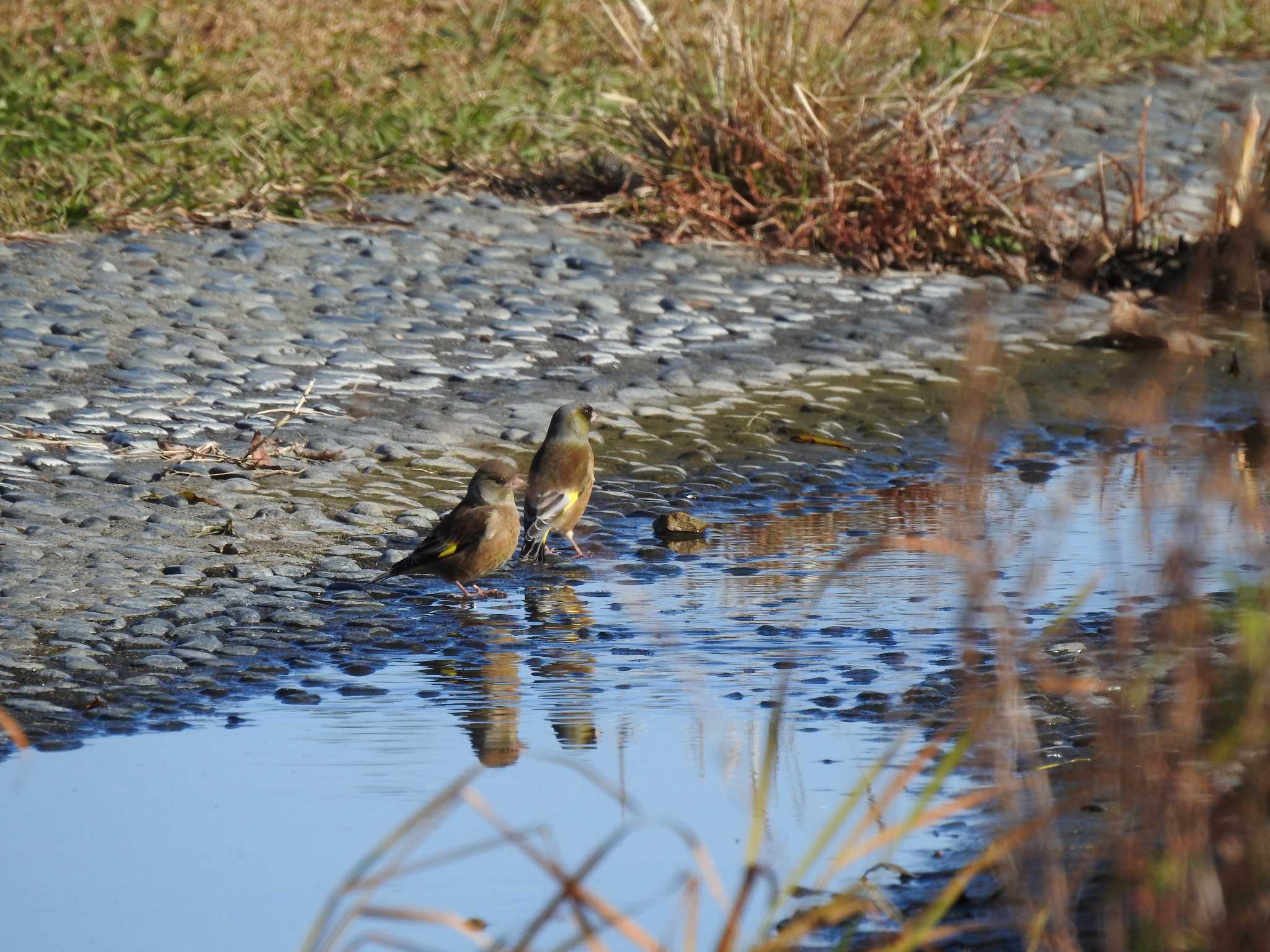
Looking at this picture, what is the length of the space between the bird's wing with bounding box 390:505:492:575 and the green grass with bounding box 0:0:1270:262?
468 centimetres

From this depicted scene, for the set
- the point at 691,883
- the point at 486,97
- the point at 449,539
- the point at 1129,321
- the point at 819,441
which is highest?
the point at 486,97

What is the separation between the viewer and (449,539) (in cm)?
544

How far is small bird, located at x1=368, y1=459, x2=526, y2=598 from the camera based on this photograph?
5434 mm

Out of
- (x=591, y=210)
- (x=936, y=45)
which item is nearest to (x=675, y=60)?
(x=591, y=210)

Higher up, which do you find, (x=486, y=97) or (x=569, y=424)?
(x=486, y=97)

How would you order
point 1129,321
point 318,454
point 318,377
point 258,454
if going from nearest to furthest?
point 258,454, point 318,454, point 318,377, point 1129,321

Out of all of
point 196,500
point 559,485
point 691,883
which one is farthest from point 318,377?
point 691,883

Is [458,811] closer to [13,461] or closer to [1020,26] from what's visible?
[13,461]

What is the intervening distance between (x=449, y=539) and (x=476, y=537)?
122 mm

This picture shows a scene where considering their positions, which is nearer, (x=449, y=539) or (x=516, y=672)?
(x=516, y=672)

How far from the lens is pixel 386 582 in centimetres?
571

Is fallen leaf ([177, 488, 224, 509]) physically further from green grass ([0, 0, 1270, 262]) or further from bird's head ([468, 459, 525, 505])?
green grass ([0, 0, 1270, 262])

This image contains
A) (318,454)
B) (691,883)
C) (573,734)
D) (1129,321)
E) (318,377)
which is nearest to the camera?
(691,883)

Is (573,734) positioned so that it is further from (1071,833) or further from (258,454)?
(258,454)
